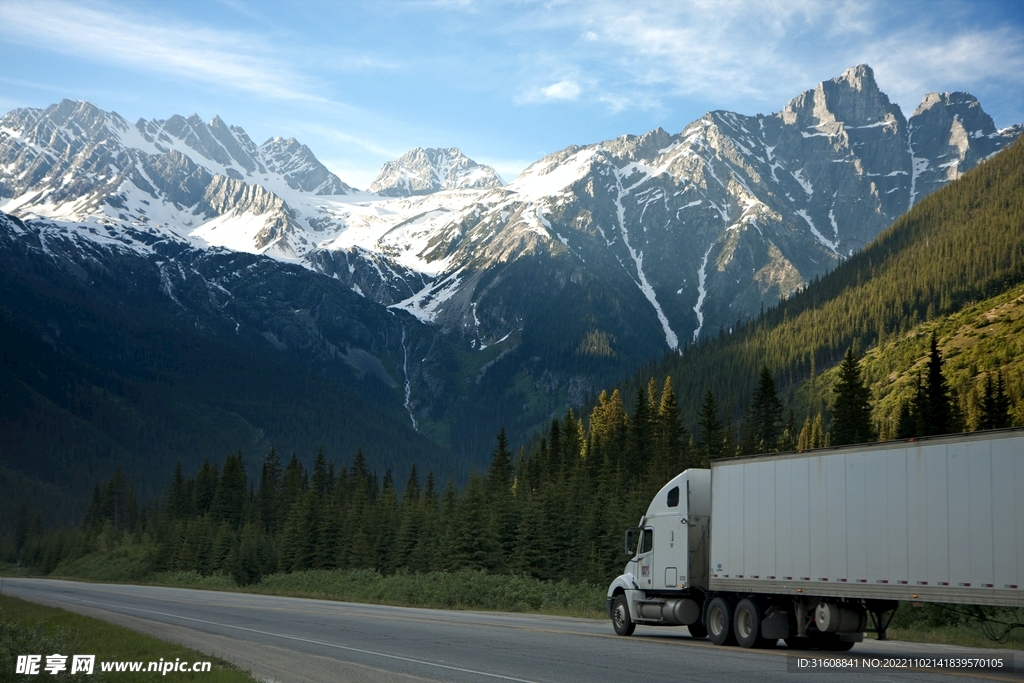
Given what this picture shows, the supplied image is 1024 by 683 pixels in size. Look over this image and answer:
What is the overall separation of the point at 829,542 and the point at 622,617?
9355mm

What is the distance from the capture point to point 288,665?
74.8 feet

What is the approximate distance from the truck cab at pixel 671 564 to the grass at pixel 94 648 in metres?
13.4

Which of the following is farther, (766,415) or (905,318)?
(905,318)

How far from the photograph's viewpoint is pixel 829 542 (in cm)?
2394

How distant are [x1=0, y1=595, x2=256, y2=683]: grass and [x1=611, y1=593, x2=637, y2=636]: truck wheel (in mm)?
13259

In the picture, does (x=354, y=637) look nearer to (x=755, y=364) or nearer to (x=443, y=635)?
(x=443, y=635)

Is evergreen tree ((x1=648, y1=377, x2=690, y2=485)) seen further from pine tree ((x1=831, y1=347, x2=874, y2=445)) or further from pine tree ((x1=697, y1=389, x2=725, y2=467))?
pine tree ((x1=831, y1=347, x2=874, y2=445))

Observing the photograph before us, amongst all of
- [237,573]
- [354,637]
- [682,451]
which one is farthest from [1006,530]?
[237,573]

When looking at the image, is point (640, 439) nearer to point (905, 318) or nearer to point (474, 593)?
point (474, 593)

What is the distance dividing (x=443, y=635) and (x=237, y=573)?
72.0 meters

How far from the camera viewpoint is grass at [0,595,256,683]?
16.8 m

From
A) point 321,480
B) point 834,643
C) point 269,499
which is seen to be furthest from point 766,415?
point 834,643

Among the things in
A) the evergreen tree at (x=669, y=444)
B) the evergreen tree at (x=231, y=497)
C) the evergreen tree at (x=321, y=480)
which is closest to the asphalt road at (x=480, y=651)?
the evergreen tree at (x=669, y=444)

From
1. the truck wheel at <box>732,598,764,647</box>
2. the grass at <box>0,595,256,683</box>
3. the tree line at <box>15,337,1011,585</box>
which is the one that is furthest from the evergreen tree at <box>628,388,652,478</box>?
the truck wheel at <box>732,598,764,647</box>
